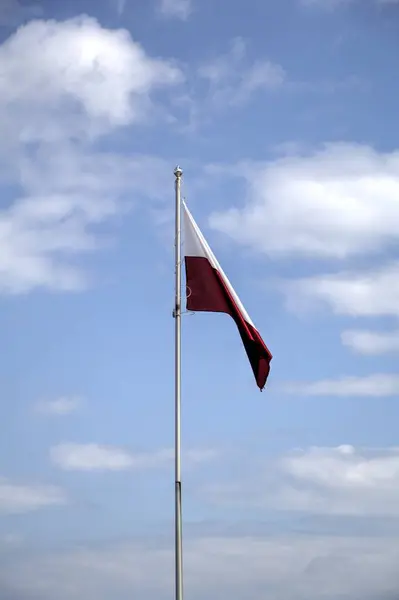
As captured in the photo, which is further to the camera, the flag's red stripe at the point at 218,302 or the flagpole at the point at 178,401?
the flag's red stripe at the point at 218,302

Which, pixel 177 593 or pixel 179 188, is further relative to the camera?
pixel 179 188

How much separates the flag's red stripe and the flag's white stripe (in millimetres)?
133

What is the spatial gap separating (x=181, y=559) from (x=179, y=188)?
15420mm

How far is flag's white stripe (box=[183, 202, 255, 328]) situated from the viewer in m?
55.8

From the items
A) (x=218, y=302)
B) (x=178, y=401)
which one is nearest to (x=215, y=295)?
(x=218, y=302)

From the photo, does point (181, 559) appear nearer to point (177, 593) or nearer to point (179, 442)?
point (177, 593)

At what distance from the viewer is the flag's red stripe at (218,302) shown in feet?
182

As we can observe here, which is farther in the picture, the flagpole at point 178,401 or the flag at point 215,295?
the flag at point 215,295

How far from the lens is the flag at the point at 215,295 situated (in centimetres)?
5541

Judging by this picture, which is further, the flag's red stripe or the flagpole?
the flag's red stripe

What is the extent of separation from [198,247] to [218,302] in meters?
2.45

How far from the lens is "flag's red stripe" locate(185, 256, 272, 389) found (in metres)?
55.4

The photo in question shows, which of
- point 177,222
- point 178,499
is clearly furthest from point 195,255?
point 178,499

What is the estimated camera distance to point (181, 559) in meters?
52.9
